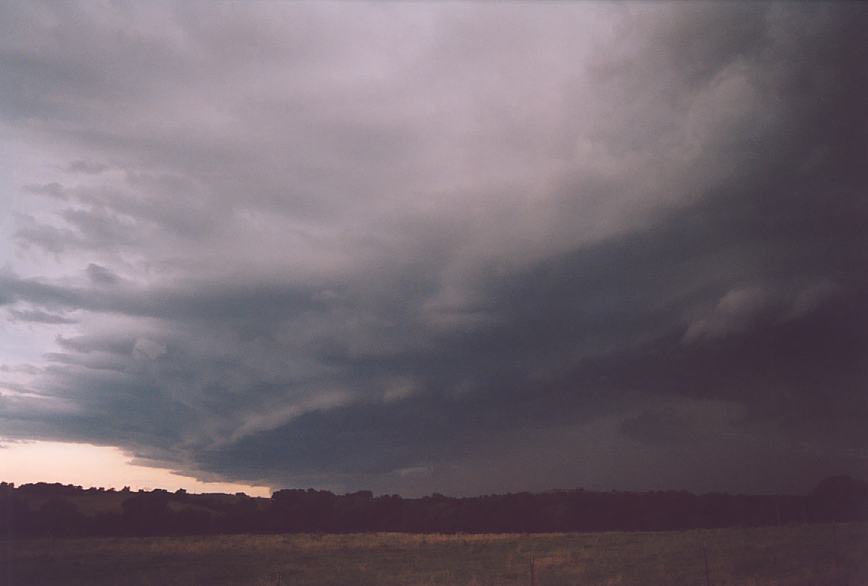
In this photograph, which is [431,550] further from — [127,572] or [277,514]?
[277,514]

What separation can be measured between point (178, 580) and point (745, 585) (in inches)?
862

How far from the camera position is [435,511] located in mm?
100250

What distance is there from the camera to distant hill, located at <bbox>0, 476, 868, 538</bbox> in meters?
72.8

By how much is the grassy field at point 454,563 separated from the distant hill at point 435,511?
72.3 ft

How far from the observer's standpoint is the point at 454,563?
36031 mm

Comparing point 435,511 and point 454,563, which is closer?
point 454,563

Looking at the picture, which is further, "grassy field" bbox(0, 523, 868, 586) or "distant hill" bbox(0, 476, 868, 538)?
"distant hill" bbox(0, 476, 868, 538)

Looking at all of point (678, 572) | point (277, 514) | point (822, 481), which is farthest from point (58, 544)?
point (822, 481)

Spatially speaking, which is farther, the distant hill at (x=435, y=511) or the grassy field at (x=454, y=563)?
the distant hill at (x=435, y=511)

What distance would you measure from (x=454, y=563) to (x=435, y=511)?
66.4 meters

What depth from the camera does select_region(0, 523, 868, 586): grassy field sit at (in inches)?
1076

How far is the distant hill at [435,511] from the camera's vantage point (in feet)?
239

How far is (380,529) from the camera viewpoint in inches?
3696

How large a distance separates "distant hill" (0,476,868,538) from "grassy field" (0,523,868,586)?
2204 cm
